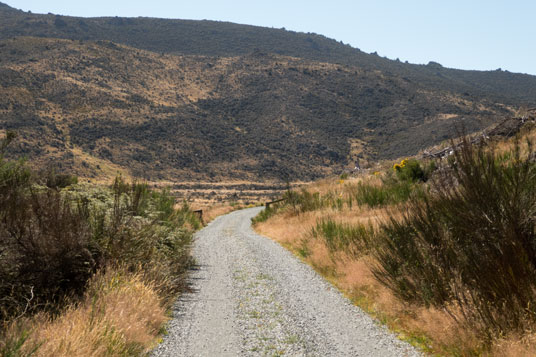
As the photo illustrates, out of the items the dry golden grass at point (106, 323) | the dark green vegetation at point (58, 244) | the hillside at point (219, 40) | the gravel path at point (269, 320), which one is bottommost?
the gravel path at point (269, 320)

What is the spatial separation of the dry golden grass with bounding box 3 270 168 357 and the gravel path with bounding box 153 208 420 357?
13.6 inches

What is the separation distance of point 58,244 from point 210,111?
303ft

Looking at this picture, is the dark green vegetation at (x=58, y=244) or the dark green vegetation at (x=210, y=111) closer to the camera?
the dark green vegetation at (x=58, y=244)

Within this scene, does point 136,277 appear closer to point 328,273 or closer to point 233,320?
point 233,320

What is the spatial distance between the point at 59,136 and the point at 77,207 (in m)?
68.1

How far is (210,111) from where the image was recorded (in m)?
97.2

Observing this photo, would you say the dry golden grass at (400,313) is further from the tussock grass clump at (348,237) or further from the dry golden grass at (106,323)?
the dry golden grass at (106,323)

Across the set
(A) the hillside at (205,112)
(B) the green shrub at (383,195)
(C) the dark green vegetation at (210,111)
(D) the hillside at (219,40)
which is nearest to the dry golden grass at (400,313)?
(B) the green shrub at (383,195)

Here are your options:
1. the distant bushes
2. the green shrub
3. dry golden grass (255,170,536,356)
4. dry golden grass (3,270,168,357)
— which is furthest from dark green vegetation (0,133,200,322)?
the green shrub

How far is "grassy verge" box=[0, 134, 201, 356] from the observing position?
530cm

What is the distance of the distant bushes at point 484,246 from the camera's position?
16.9ft

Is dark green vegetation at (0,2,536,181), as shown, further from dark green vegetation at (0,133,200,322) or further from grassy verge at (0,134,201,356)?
grassy verge at (0,134,201,356)

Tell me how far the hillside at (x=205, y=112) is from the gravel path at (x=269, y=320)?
53.4 meters

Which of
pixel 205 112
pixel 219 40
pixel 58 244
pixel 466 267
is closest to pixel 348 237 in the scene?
pixel 466 267
